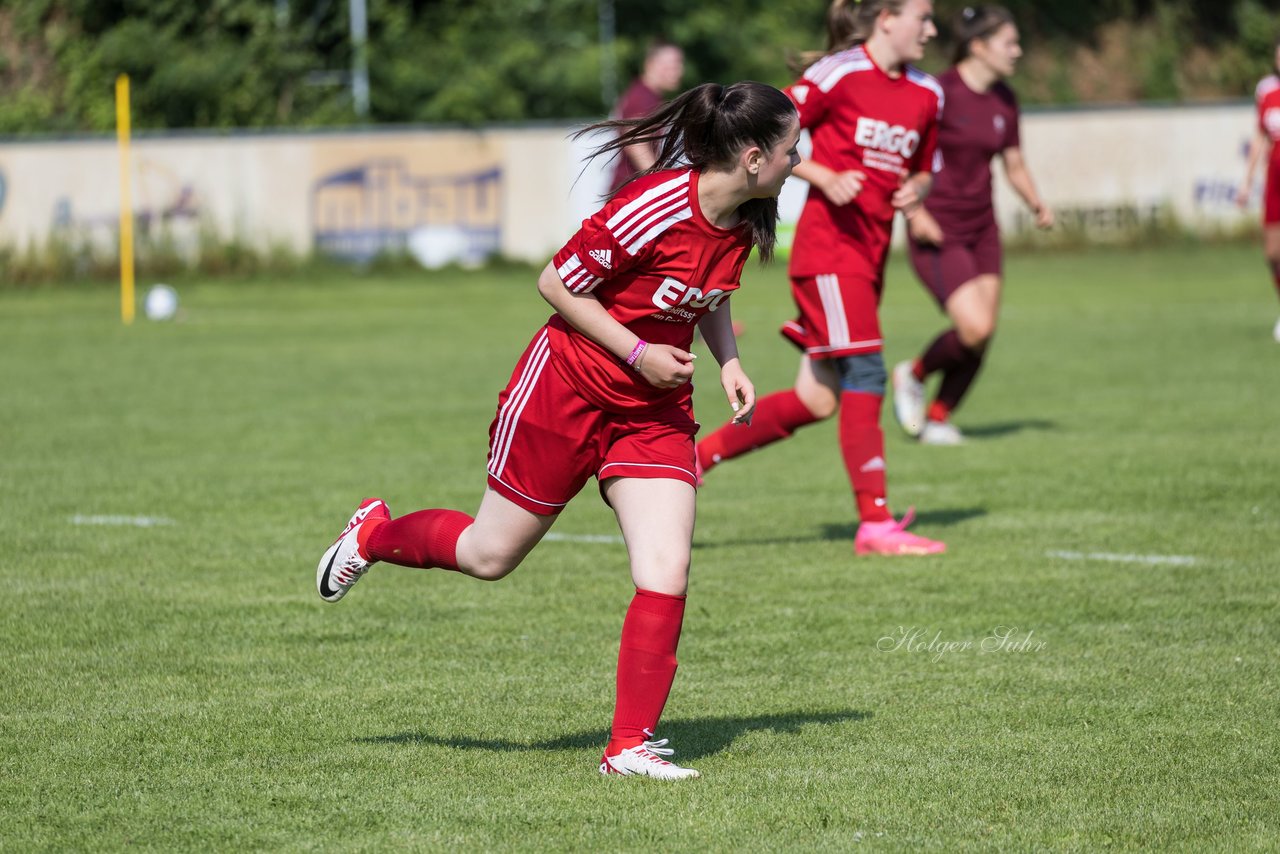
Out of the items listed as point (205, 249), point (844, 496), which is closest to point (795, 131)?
point (844, 496)

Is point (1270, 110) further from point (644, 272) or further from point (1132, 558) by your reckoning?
point (644, 272)

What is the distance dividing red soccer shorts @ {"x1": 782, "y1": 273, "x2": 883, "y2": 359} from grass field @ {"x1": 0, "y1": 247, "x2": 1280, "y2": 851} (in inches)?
34.0

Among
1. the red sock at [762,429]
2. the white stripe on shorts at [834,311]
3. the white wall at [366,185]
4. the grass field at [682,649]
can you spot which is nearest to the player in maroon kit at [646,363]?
the grass field at [682,649]

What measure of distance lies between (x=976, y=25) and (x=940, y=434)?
8.00 feet

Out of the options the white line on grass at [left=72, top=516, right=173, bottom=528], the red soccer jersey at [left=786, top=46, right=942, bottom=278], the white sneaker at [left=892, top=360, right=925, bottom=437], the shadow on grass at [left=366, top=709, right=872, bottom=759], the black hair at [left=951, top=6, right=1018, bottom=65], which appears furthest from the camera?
the white sneaker at [left=892, top=360, right=925, bottom=437]

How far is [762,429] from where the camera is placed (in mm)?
7660

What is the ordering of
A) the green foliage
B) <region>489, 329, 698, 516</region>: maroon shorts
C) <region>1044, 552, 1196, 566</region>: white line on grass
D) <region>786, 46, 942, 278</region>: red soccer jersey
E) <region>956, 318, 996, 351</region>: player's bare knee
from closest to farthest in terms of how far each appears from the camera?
<region>489, 329, 698, 516</region>: maroon shorts → <region>1044, 552, 1196, 566</region>: white line on grass → <region>786, 46, 942, 278</region>: red soccer jersey → <region>956, 318, 996, 351</region>: player's bare knee → the green foliage

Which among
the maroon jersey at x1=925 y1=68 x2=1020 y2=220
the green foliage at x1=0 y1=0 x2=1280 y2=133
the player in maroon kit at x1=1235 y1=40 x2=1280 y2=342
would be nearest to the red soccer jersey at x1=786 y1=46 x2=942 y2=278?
the maroon jersey at x1=925 y1=68 x2=1020 y2=220

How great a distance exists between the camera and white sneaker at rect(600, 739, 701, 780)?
4.24m

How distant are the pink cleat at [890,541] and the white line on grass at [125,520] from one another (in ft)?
10.3

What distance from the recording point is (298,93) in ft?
113

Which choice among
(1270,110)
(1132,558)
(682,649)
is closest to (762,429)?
(1132,558)

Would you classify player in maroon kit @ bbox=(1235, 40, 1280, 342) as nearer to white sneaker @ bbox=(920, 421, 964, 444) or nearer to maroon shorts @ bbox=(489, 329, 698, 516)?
white sneaker @ bbox=(920, 421, 964, 444)

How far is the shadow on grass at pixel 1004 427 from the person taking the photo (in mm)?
11031
